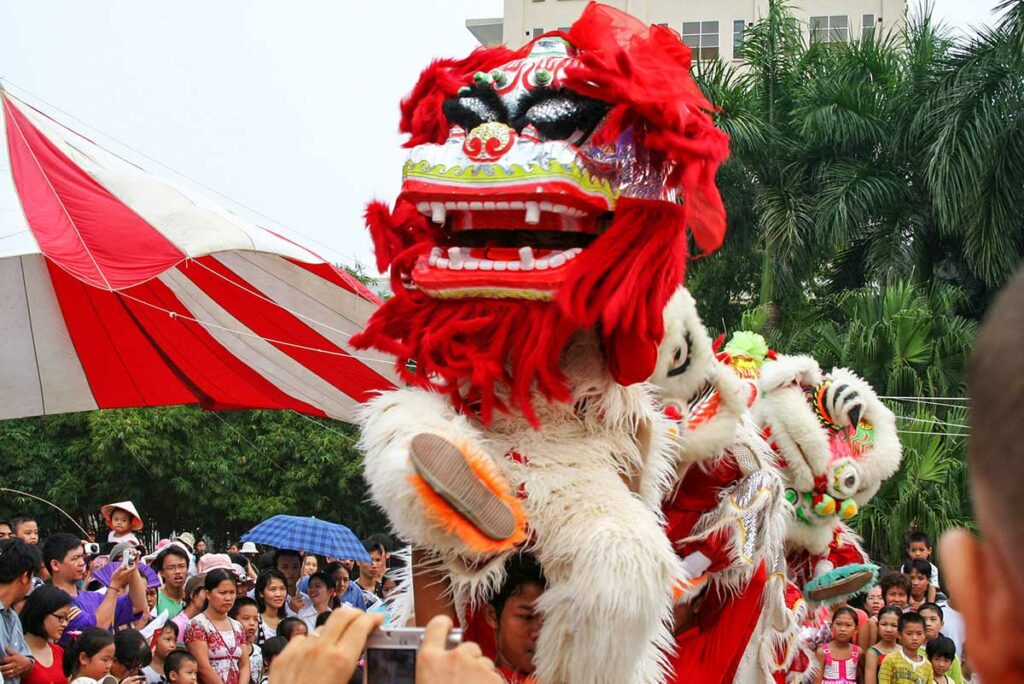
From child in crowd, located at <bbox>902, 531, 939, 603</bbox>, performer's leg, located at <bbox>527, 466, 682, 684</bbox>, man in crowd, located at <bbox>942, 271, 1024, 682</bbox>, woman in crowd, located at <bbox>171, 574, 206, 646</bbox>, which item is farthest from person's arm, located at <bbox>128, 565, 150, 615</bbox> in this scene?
man in crowd, located at <bbox>942, 271, 1024, 682</bbox>

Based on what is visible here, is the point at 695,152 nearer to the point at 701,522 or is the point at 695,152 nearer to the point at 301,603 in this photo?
the point at 701,522

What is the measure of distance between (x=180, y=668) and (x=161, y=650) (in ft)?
1.63

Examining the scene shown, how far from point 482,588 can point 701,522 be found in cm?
112

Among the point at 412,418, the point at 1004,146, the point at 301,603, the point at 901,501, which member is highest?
the point at 412,418

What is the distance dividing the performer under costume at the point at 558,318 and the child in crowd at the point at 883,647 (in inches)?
144

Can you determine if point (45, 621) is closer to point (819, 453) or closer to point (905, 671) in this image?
point (819, 453)

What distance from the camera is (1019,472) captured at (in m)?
0.63

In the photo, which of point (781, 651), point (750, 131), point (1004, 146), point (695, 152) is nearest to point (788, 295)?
point (750, 131)

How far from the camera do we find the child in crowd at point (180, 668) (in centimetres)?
521

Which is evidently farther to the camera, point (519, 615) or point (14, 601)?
point (14, 601)

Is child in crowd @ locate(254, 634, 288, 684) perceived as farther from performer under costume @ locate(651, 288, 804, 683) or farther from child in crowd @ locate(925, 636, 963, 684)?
child in crowd @ locate(925, 636, 963, 684)

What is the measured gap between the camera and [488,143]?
331 cm

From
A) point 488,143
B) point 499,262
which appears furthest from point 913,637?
point 488,143

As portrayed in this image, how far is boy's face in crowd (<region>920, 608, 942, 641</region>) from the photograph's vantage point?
6.93m
